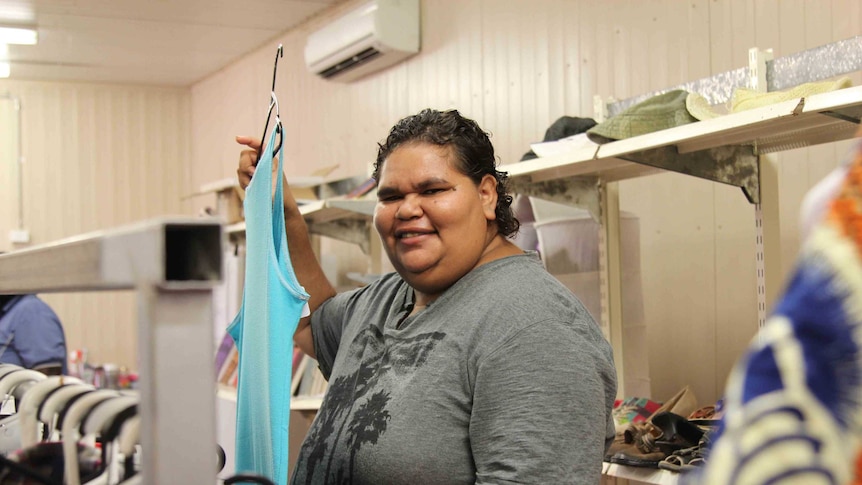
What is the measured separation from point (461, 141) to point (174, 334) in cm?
112

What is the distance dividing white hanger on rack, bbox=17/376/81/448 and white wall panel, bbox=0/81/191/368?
6260 mm

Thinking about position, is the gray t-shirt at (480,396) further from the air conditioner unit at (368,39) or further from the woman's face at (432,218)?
the air conditioner unit at (368,39)

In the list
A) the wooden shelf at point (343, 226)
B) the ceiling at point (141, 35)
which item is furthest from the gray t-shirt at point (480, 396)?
the ceiling at point (141, 35)

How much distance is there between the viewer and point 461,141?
1.69 meters

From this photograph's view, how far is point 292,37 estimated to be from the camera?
19.1ft

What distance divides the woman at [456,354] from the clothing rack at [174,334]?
2.59 ft

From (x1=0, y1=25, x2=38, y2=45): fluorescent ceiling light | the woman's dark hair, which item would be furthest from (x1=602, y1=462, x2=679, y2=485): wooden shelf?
(x1=0, y1=25, x2=38, y2=45): fluorescent ceiling light

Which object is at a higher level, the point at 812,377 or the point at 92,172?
the point at 92,172

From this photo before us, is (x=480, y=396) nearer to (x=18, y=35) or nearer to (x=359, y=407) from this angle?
(x=359, y=407)

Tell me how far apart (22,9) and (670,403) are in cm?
449


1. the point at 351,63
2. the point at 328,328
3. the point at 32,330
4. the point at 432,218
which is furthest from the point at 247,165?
the point at 351,63

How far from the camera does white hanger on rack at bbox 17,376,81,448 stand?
0.96 meters

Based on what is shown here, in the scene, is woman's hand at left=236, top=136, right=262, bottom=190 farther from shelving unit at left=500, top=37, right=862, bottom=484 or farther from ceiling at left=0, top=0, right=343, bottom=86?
ceiling at left=0, top=0, right=343, bottom=86

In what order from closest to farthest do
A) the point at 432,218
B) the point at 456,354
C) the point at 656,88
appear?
the point at 456,354 → the point at 432,218 → the point at 656,88
